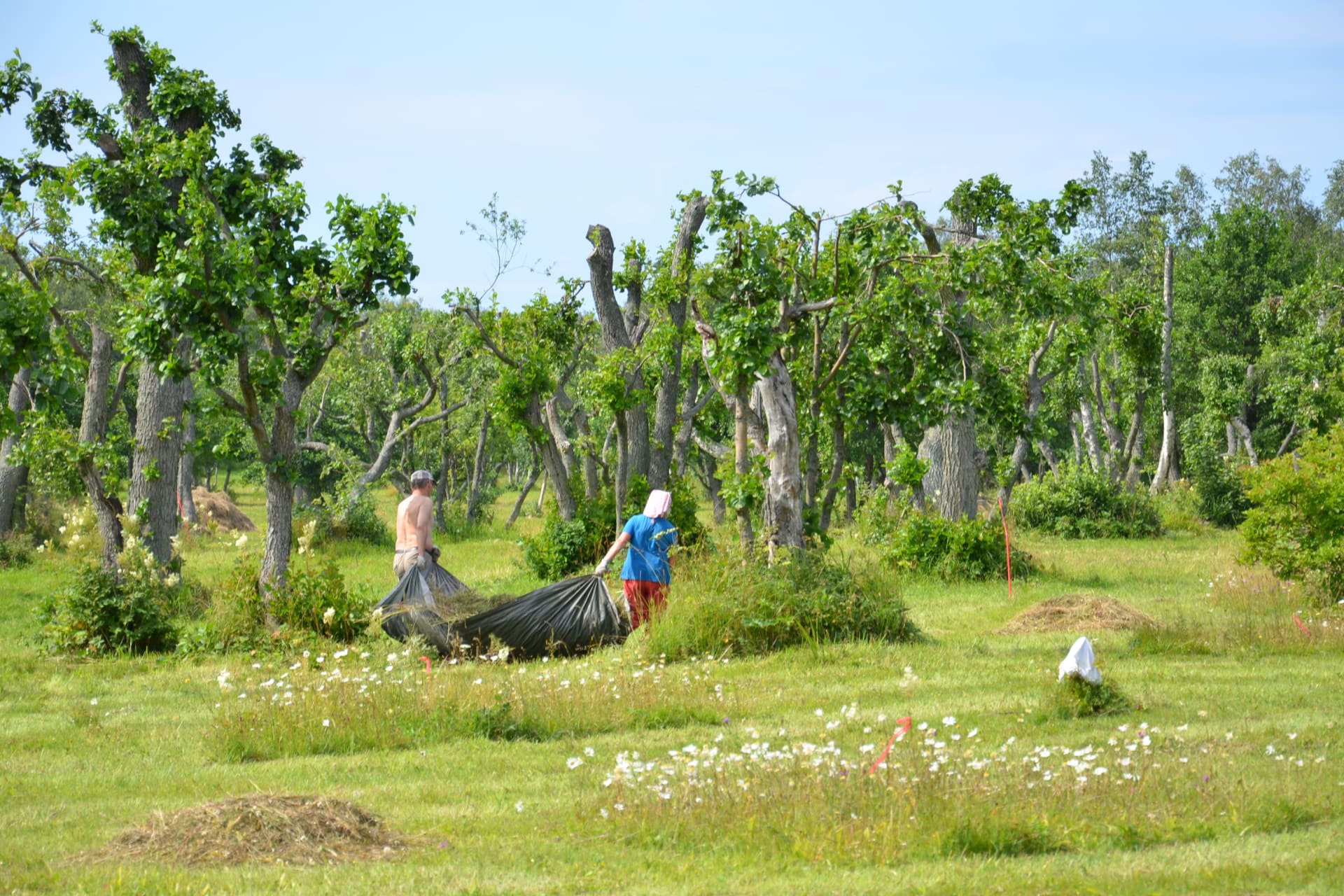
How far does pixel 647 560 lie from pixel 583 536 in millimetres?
6508

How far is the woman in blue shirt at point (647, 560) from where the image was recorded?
435 inches

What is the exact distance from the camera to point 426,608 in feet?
35.4

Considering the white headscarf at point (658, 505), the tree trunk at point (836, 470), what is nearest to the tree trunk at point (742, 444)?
the white headscarf at point (658, 505)

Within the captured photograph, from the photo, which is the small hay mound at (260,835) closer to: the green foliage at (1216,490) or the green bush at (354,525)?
the green bush at (354,525)

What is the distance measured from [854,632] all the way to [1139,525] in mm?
14478

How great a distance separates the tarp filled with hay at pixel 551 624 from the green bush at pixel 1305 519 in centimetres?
618

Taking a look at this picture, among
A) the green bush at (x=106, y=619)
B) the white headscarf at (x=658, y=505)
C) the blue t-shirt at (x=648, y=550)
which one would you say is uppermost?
the white headscarf at (x=658, y=505)

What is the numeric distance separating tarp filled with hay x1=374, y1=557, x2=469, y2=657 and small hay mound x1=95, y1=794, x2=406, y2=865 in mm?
4609

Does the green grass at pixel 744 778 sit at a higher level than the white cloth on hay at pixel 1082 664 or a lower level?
lower

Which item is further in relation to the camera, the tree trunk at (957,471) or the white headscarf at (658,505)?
the tree trunk at (957,471)

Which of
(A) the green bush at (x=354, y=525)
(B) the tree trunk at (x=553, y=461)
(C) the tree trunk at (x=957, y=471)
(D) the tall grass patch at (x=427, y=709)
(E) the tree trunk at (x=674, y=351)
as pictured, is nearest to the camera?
(D) the tall grass patch at (x=427, y=709)

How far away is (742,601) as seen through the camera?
35.1 feet

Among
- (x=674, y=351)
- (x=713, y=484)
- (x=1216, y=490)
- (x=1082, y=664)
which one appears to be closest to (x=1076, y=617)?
(x=1082, y=664)

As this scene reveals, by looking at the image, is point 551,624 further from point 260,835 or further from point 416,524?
point 260,835
